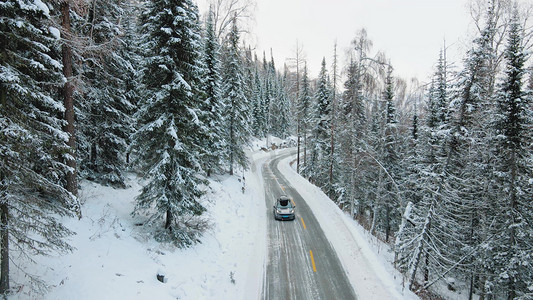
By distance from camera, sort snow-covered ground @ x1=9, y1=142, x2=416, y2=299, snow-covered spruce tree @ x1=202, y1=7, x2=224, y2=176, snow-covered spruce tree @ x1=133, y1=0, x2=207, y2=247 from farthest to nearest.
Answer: snow-covered spruce tree @ x1=202, y1=7, x2=224, y2=176 → snow-covered spruce tree @ x1=133, y1=0, x2=207, y2=247 → snow-covered ground @ x1=9, y1=142, x2=416, y2=299

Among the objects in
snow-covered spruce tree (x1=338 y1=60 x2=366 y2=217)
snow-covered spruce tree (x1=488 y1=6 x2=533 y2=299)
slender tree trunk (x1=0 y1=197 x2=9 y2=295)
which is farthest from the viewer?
snow-covered spruce tree (x1=338 y1=60 x2=366 y2=217)

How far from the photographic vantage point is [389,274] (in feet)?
39.4

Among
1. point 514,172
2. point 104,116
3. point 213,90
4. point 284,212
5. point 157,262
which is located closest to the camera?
point 157,262

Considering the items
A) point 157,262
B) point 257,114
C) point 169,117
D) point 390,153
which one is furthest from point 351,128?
point 257,114

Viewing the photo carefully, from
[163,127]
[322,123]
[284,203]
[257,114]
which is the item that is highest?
[257,114]

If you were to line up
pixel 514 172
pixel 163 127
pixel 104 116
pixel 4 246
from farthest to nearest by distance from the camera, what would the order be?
pixel 104 116, pixel 514 172, pixel 163 127, pixel 4 246

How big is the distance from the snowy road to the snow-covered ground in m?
0.49

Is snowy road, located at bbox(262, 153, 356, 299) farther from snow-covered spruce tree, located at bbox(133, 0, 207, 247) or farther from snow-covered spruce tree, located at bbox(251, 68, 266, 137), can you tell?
snow-covered spruce tree, located at bbox(251, 68, 266, 137)

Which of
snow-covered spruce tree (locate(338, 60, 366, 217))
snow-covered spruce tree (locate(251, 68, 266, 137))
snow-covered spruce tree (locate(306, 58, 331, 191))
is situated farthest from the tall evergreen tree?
snow-covered spruce tree (locate(251, 68, 266, 137))

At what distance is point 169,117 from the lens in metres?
10.9

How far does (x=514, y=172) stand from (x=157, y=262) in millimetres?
16773

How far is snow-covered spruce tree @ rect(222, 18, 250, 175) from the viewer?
26.0 metres

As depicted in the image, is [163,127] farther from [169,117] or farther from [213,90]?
[213,90]

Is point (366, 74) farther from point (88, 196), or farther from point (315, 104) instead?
point (88, 196)
